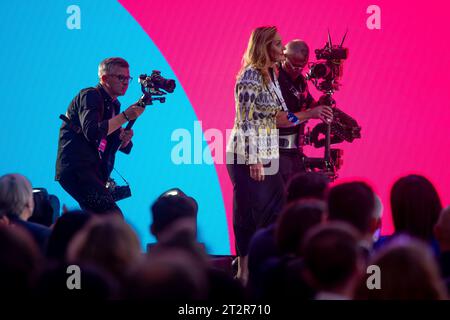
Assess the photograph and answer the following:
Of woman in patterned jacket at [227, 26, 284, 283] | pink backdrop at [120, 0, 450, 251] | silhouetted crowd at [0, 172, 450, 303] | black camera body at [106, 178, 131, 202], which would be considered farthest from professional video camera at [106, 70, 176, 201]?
silhouetted crowd at [0, 172, 450, 303]

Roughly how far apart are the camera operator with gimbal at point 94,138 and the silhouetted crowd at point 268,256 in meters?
1.50

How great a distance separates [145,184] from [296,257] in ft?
12.5

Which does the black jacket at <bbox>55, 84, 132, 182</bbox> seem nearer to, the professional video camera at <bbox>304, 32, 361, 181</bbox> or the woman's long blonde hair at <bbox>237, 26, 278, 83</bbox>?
the woman's long blonde hair at <bbox>237, 26, 278, 83</bbox>

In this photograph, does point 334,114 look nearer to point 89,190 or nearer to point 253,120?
point 253,120

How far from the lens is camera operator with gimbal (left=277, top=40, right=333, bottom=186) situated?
506 centimetres

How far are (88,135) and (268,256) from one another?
85.1 inches

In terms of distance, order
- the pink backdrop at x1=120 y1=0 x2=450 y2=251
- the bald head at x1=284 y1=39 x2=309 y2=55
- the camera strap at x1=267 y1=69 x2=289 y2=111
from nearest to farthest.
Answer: the camera strap at x1=267 y1=69 x2=289 y2=111 → the bald head at x1=284 y1=39 x2=309 y2=55 → the pink backdrop at x1=120 y1=0 x2=450 y2=251

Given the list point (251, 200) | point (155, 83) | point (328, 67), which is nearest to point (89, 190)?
point (155, 83)

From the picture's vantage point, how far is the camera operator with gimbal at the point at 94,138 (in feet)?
16.6

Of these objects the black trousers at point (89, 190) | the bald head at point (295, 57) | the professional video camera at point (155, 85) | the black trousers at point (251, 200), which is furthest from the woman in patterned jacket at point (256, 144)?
the black trousers at point (89, 190)

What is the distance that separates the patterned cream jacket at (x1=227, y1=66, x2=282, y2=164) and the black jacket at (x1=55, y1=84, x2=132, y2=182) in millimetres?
826

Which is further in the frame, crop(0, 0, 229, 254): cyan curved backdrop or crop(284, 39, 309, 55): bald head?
crop(0, 0, 229, 254): cyan curved backdrop

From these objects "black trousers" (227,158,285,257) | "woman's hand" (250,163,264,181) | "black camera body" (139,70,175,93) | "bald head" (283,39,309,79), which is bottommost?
"black trousers" (227,158,285,257)

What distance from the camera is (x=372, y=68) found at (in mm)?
6195
